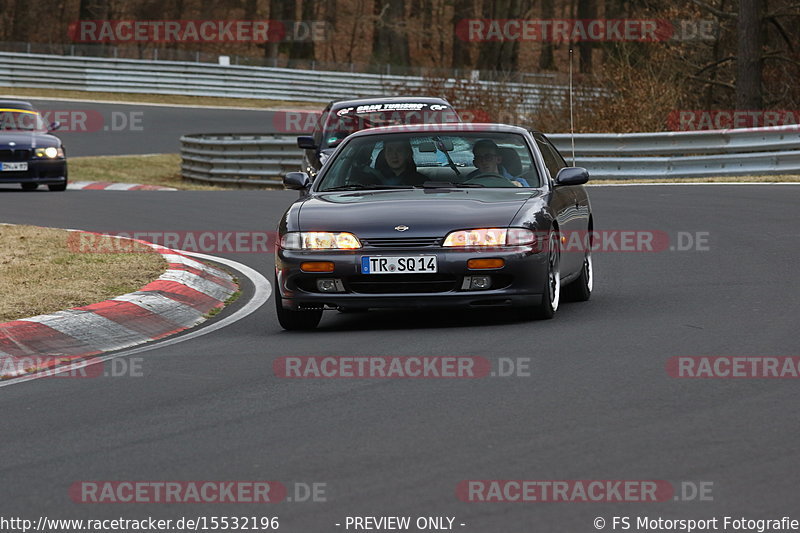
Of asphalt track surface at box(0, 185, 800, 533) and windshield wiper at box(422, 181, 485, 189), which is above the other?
windshield wiper at box(422, 181, 485, 189)

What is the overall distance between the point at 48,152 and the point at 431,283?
16.5 meters

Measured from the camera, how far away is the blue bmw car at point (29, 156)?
24.2 m

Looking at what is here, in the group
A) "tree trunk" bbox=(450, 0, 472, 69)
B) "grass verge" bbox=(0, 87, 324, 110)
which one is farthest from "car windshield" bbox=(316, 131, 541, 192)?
"tree trunk" bbox=(450, 0, 472, 69)

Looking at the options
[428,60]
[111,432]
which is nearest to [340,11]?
[428,60]

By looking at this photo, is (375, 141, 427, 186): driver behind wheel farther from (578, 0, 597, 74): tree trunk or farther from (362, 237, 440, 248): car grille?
(578, 0, 597, 74): tree trunk

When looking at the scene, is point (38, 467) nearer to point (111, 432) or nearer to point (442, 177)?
point (111, 432)

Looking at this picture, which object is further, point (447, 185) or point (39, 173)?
point (39, 173)

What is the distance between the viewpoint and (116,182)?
2964 centimetres

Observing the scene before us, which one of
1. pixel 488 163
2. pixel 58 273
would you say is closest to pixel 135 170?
pixel 58 273

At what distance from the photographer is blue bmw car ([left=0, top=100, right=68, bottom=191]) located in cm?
2422

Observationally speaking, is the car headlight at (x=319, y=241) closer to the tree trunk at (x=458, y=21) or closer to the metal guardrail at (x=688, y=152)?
the metal guardrail at (x=688, y=152)

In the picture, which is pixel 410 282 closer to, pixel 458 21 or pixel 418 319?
pixel 418 319

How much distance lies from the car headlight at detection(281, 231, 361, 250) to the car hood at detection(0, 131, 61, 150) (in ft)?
51.6

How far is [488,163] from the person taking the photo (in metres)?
10.5
